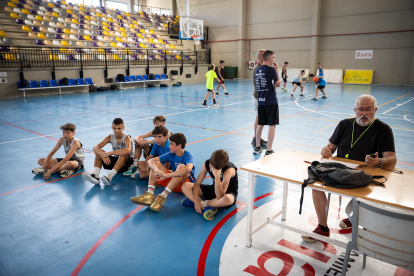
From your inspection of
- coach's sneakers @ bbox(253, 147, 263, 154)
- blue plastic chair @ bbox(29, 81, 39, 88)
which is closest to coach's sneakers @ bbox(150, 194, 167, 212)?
coach's sneakers @ bbox(253, 147, 263, 154)

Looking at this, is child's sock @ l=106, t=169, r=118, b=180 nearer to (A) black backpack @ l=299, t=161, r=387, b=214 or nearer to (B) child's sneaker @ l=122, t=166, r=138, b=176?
(B) child's sneaker @ l=122, t=166, r=138, b=176

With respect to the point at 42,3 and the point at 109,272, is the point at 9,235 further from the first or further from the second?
the point at 42,3

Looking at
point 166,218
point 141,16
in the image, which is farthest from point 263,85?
point 141,16

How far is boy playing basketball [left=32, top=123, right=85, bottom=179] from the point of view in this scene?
17.4ft

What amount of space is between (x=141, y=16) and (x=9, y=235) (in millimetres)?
30612

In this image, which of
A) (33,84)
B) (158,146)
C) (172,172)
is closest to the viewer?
(172,172)

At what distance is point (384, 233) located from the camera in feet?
7.14

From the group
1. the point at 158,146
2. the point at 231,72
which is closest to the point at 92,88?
the point at 231,72

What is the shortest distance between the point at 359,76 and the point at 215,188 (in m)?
24.1

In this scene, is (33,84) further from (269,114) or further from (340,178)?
(340,178)

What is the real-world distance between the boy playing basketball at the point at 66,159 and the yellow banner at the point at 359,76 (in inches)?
937

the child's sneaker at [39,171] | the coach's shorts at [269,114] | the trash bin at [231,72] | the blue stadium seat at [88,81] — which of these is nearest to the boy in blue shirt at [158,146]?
the child's sneaker at [39,171]

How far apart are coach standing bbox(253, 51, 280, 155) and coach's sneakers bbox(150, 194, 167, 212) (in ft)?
9.47

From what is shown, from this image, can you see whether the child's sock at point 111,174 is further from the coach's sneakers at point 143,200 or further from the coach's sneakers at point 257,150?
the coach's sneakers at point 257,150
